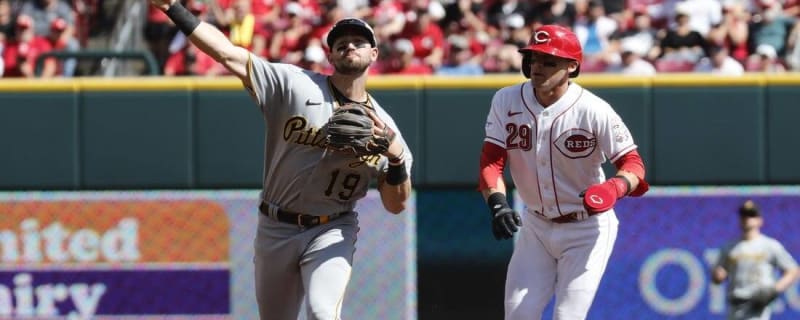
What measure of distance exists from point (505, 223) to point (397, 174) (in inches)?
18.8

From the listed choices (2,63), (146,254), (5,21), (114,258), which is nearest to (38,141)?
(114,258)

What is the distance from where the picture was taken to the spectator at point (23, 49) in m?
10.8

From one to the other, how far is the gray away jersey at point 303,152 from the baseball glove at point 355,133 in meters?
0.19

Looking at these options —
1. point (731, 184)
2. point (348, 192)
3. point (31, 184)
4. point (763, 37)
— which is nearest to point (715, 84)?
point (731, 184)

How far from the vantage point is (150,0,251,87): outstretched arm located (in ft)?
17.6

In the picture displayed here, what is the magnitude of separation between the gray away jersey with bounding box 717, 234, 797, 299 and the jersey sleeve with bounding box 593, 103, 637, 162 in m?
2.89

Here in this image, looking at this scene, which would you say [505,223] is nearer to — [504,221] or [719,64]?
[504,221]

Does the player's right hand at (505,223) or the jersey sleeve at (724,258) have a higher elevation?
the player's right hand at (505,223)

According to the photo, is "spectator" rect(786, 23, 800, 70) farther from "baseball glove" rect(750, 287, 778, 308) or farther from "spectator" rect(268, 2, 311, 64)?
"spectator" rect(268, 2, 311, 64)

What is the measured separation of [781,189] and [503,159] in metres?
3.32

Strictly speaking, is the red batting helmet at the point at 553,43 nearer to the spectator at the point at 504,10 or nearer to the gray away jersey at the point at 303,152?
the gray away jersey at the point at 303,152

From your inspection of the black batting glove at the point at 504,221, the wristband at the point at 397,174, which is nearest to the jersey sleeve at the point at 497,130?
the black batting glove at the point at 504,221

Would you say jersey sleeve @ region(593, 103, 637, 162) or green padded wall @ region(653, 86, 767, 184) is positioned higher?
jersey sleeve @ region(593, 103, 637, 162)

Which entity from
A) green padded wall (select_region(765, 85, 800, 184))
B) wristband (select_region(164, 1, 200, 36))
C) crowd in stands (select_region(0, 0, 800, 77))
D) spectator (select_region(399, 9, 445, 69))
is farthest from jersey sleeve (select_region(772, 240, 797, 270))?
wristband (select_region(164, 1, 200, 36))
